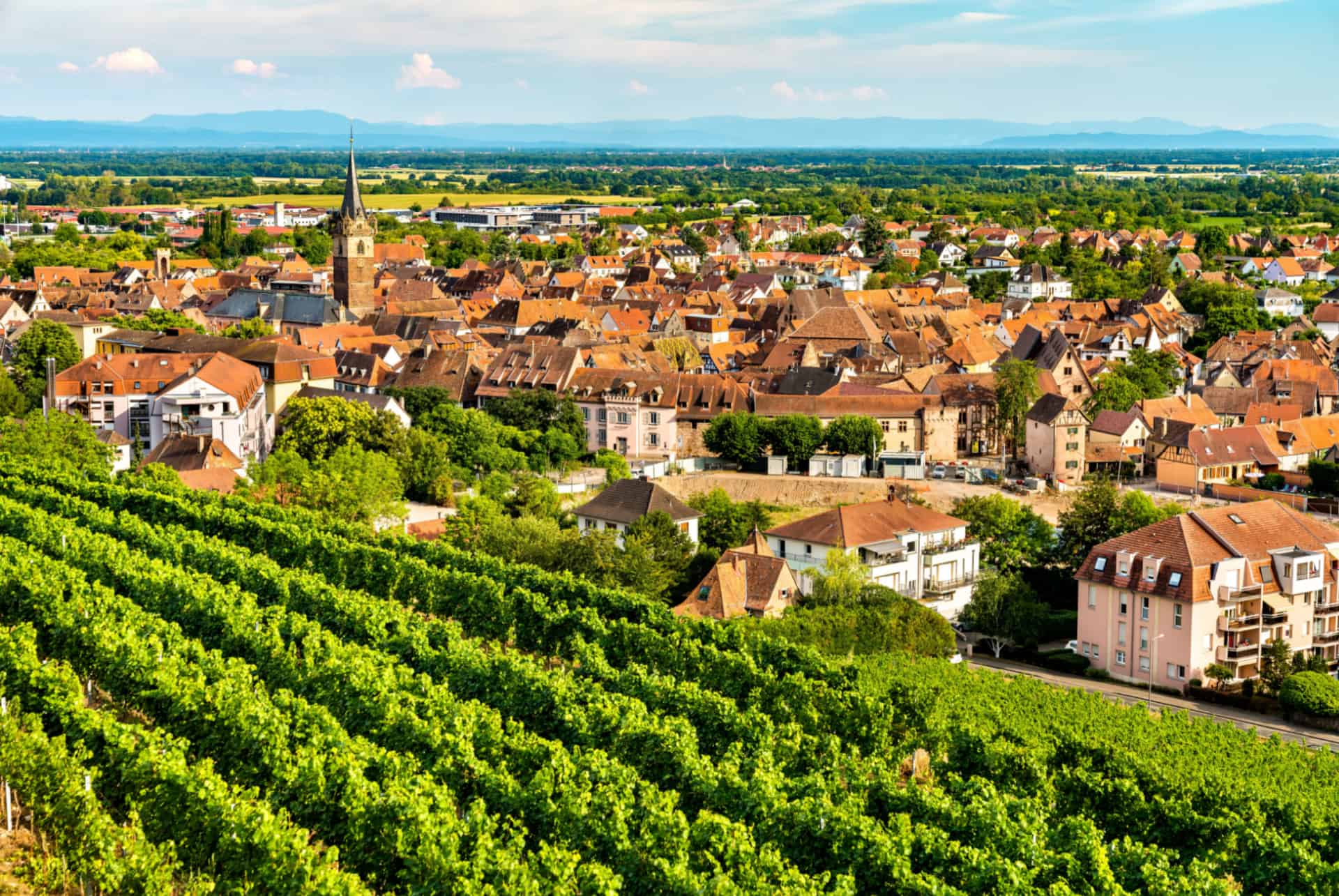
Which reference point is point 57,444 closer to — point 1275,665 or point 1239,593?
point 1239,593

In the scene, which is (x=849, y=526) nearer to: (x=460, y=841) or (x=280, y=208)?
(x=460, y=841)

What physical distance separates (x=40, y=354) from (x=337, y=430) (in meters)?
20.7

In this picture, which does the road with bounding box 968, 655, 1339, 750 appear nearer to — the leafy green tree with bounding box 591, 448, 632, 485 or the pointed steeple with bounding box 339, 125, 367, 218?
the leafy green tree with bounding box 591, 448, 632, 485

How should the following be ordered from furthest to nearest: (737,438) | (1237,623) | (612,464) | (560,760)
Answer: (737,438)
(612,464)
(1237,623)
(560,760)

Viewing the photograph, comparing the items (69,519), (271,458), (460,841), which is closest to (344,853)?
(460,841)

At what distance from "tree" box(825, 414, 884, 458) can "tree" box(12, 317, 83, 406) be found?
35.0 meters

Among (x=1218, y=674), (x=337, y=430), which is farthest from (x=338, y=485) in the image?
(x=1218, y=674)

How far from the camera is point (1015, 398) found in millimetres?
69812

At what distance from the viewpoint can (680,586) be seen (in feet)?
151

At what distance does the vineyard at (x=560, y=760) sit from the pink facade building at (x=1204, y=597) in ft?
28.8

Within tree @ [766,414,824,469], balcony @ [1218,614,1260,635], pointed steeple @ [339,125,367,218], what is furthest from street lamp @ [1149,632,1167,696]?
pointed steeple @ [339,125,367,218]

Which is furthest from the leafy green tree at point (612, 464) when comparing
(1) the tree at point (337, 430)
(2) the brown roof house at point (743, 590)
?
(2) the brown roof house at point (743, 590)

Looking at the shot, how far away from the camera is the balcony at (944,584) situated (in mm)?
47594

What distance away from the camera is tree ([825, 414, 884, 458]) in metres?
64.6
